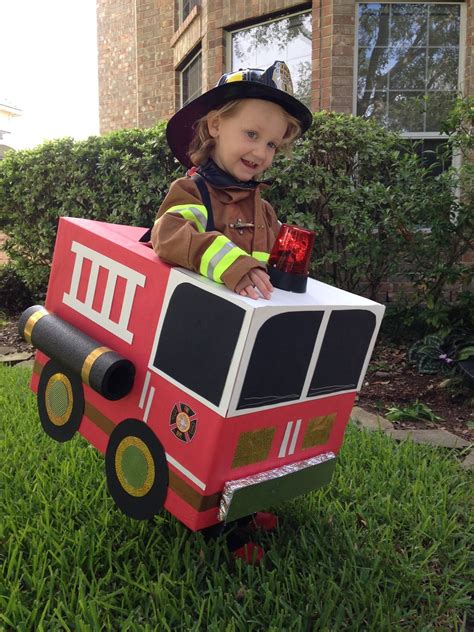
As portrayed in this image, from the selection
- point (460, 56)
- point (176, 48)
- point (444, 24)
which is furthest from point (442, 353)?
point (176, 48)

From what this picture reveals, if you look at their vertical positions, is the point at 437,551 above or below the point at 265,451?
below

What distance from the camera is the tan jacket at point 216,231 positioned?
4.43 ft

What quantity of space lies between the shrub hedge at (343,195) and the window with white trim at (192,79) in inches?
105

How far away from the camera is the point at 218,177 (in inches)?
64.9

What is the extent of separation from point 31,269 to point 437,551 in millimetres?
4804

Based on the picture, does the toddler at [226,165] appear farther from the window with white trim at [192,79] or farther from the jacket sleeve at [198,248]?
the window with white trim at [192,79]

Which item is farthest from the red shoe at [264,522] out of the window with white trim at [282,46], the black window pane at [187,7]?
the black window pane at [187,7]

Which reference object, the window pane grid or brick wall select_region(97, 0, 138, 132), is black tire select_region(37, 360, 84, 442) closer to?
the window pane grid

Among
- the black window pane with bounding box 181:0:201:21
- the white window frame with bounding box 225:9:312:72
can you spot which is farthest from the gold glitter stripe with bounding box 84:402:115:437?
the black window pane with bounding box 181:0:201:21

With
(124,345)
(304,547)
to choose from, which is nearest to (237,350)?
(124,345)

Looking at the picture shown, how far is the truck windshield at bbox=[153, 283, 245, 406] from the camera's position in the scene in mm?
1288

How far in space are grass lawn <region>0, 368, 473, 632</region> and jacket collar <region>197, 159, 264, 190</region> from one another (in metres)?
1.04

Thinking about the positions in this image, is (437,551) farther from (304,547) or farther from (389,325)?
(389,325)

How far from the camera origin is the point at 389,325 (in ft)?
14.3
